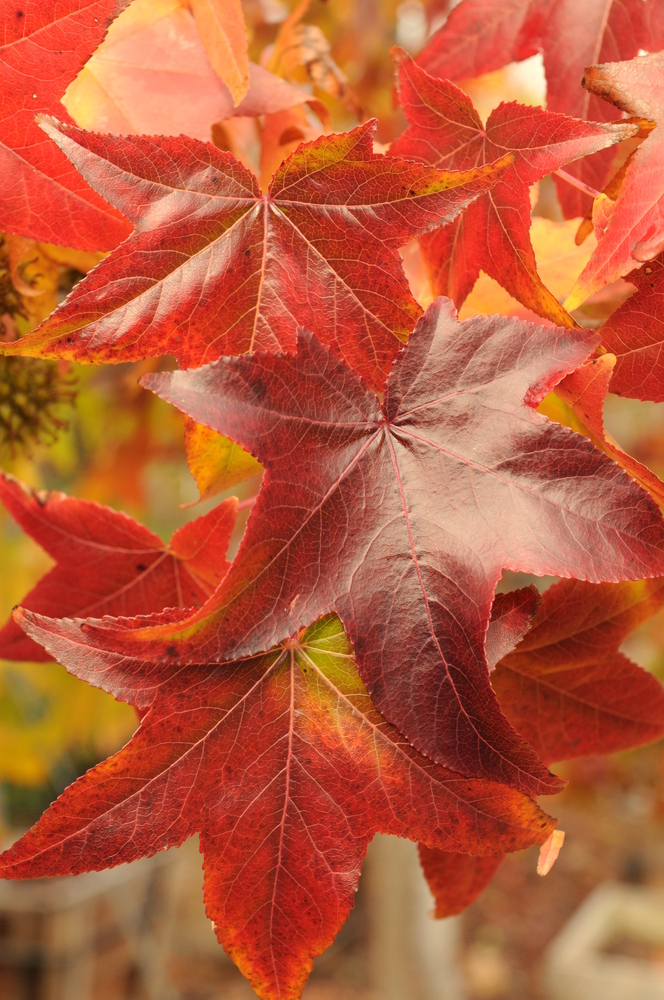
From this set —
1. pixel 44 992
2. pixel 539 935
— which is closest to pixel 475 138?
pixel 44 992

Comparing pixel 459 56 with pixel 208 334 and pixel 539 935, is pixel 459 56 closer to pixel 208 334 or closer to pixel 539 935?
pixel 208 334

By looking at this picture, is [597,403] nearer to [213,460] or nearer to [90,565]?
[213,460]

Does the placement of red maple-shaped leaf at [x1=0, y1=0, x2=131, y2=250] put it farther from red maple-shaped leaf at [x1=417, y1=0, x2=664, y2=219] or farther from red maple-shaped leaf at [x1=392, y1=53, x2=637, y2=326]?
red maple-shaped leaf at [x1=417, y1=0, x2=664, y2=219]

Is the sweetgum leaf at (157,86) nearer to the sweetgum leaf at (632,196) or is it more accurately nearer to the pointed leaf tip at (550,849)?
the sweetgum leaf at (632,196)

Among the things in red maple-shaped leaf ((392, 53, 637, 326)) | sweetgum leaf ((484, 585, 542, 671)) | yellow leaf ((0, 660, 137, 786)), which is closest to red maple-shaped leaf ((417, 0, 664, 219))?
red maple-shaped leaf ((392, 53, 637, 326))

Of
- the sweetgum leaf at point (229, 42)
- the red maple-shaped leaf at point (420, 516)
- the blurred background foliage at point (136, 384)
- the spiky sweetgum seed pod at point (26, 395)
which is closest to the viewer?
the red maple-shaped leaf at point (420, 516)

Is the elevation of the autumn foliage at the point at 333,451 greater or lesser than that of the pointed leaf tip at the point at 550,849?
greater

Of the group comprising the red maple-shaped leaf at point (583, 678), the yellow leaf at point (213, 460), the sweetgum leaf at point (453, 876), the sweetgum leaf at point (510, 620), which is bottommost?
the sweetgum leaf at point (453, 876)

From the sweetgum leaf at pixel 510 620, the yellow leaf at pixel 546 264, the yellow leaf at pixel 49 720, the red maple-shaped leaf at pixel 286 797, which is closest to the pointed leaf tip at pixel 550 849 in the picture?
the red maple-shaped leaf at pixel 286 797
